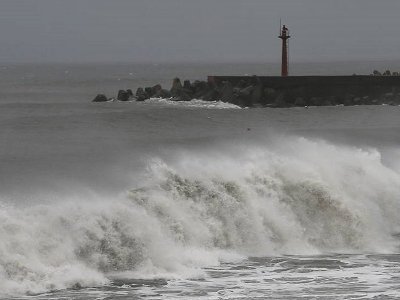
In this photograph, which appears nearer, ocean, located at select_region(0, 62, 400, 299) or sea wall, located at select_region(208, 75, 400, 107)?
ocean, located at select_region(0, 62, 400, 299)

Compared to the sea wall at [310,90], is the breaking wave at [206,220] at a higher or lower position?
lower

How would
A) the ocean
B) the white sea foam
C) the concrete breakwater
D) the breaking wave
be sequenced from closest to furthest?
the ocean < the breaking wave < the white sea foam < the concrete breakwater

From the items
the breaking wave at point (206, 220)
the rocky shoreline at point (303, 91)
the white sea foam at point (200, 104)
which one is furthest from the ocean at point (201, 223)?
the rocky shoreline at point (303, 91)

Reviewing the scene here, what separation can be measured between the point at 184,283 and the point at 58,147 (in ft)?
39.7

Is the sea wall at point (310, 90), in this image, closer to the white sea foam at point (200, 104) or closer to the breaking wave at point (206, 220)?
the white sea foam at point (200, 104)

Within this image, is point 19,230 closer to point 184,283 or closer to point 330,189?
point 184,283

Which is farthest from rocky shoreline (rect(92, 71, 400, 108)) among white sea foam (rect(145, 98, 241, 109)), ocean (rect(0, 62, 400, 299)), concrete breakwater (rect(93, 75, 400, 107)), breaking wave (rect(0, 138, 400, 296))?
breaking wave (rect(0, 138, 400, 296))

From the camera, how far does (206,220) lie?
13812 millimetres

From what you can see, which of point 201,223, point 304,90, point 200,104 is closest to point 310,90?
point 304,90

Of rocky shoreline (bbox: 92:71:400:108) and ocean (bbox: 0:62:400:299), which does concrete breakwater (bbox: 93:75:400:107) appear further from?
ocean (bbox: 0:62:400:299)

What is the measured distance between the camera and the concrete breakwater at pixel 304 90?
3809 cm

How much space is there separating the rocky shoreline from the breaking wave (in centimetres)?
1998

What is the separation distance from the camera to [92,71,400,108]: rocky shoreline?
38094 mm

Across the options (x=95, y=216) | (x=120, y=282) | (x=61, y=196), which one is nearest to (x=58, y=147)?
(x=61, y=196)
